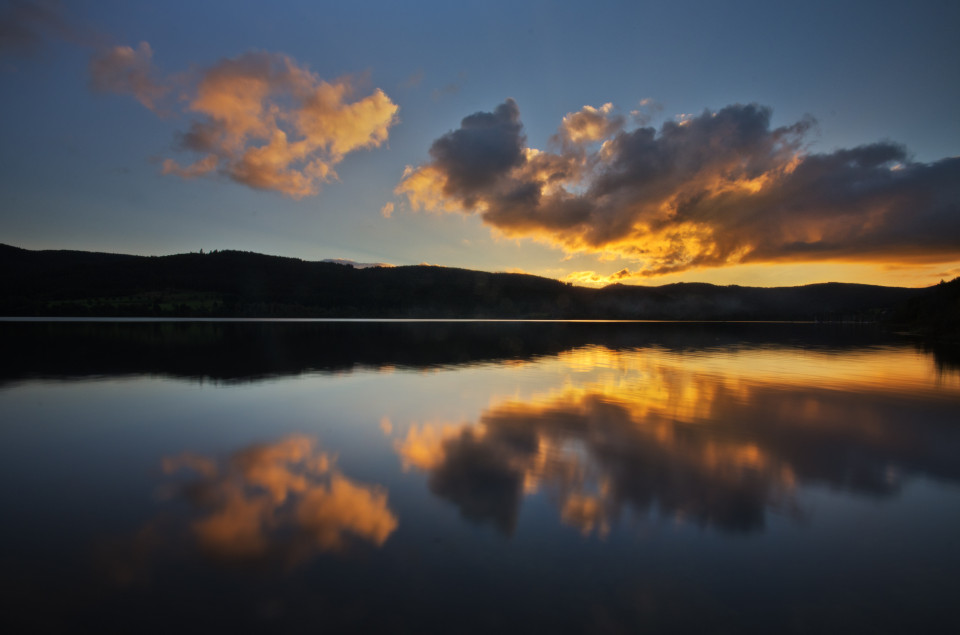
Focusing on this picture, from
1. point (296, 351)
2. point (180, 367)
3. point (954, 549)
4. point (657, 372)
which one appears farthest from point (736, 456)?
point (296, 351)

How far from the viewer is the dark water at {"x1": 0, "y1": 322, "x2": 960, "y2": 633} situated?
184 inches

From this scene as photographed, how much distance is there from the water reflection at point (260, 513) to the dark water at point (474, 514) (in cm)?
4

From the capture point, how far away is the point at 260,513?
6836 millimetres

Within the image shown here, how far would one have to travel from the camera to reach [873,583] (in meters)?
5.24

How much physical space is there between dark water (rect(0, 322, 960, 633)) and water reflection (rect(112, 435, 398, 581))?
44mm

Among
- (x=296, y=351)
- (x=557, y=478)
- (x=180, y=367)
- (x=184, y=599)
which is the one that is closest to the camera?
(x=184, y=599)

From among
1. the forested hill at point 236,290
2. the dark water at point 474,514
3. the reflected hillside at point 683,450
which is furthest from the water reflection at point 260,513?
the forested hill at point 236,290

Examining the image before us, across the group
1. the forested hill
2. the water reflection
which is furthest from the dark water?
the forested hill

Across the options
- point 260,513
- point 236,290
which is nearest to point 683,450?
point 260,513

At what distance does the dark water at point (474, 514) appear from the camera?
468 centimetres

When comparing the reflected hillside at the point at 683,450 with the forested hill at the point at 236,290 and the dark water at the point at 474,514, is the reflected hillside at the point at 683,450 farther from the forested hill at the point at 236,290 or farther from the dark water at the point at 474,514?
the forested hill at the point at 236,290

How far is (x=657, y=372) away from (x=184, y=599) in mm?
22474

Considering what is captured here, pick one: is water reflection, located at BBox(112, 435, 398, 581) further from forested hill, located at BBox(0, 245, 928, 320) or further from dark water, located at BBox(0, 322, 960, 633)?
forested hill, located at BBox(0, 245, 928, 320)

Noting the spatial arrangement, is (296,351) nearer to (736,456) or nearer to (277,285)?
(736,456)
